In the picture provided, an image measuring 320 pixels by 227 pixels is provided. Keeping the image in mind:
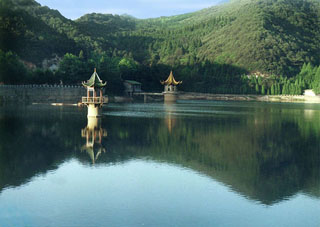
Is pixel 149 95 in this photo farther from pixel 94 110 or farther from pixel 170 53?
pixel 170 53

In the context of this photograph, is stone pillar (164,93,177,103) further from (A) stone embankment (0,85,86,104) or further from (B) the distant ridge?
(B) the distant ridge

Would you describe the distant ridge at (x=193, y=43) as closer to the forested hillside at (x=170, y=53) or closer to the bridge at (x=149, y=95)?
the forested hillside at (x=170, y=53)

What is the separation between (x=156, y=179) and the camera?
66.3 feet

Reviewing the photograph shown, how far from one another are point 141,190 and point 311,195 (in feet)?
24.6

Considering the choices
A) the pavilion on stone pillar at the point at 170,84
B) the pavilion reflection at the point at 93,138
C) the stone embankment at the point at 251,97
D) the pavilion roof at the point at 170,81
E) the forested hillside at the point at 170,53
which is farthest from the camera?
the pavilion on stone pillar at the point at 170,84

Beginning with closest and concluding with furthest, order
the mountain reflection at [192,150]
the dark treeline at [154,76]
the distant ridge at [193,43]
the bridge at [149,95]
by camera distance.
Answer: the mountain reflection at [192,150]
the dark treeline at [154,76]
the bridge at [149,95]
the distant ridge at [193,43]

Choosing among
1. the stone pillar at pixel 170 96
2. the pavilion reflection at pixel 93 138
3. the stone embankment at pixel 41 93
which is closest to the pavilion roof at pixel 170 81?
the stone pillar at pixel 170 96

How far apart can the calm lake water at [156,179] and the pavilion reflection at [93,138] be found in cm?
8

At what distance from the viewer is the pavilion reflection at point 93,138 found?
A: 26.2 metres

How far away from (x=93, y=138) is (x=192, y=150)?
857cm

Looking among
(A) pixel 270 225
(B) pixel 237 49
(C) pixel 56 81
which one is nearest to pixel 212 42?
(B) pixel 237 49

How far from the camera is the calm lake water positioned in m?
14.9

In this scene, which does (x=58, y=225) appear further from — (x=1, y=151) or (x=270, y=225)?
(x=1, y=151)

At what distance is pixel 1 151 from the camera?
84.3 feet
